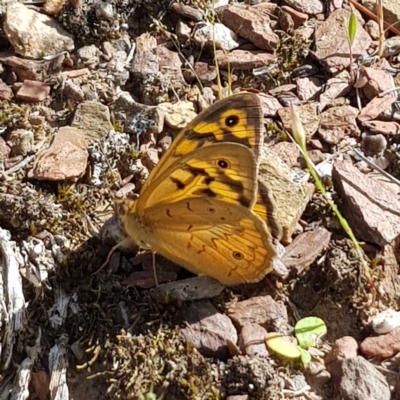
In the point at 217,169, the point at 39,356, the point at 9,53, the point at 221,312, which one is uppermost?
the point at 217,169

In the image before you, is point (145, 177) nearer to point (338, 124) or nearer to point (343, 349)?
point (338, 124)

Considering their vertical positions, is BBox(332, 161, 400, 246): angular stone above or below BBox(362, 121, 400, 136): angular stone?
below

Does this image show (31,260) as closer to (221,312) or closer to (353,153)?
(221,312)

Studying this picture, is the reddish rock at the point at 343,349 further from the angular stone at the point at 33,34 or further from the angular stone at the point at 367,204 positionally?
the angular stone at the point at 33,34

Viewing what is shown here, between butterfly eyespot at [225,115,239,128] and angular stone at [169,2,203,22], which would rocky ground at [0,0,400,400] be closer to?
angular stone at [169,2,203,22]

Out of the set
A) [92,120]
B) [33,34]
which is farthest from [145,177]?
[33,34]

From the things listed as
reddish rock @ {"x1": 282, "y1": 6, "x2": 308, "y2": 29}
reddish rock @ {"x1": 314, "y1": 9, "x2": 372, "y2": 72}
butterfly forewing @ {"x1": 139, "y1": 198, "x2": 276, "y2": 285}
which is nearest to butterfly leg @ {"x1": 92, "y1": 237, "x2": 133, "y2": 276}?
butterfly forewing @ {"x1": 139, "y1": 198, "x2": 276, "y2": 285}

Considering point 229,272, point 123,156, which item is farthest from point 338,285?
point 123,156
